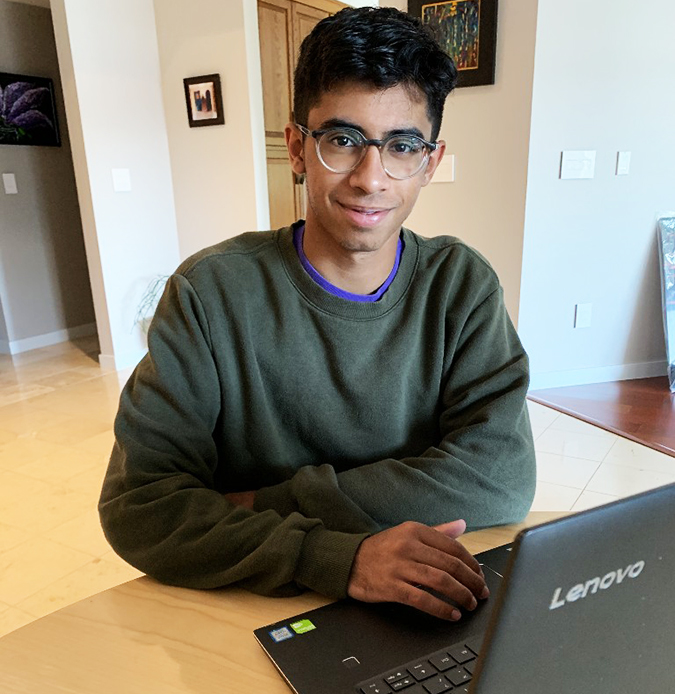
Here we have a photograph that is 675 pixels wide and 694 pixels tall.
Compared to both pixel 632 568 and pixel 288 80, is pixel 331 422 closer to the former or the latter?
pixel 632 568

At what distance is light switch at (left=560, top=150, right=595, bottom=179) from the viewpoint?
309 centimetres

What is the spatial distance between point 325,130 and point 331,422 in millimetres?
438

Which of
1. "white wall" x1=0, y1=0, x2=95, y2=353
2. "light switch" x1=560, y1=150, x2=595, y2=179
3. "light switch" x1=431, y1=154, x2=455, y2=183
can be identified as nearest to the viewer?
"light switch" x1=560, y1=150, x2=595, y2=179

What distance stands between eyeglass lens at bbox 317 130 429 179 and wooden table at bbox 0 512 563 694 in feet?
1.93

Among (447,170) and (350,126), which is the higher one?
(350,126)

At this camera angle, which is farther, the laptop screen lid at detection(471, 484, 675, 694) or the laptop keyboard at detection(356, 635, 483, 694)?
the laptop keyboard at detection(356, 635, 483, 694)

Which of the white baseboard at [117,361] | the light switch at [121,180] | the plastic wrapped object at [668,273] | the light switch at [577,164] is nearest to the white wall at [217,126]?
the light switch at [121,180]

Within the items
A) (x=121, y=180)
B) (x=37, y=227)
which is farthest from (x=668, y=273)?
(x=37, y=227)

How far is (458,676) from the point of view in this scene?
0.54 metres

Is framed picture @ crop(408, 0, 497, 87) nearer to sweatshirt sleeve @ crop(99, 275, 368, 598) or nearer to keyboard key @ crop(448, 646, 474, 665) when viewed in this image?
sweatshirt sleeve @ crop(99, 275, 368, 598)

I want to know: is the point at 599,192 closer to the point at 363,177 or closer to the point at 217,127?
the point at 217,127

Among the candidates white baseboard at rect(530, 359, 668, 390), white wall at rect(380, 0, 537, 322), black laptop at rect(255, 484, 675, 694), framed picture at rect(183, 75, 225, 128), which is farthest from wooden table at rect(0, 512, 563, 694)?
framed picture at rect(183, 75, 225, 128)

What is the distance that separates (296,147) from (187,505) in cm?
57

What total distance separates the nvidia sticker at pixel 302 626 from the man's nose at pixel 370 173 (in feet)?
1.89
